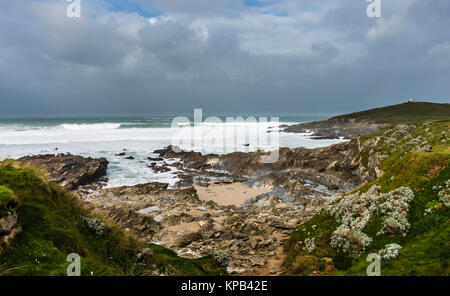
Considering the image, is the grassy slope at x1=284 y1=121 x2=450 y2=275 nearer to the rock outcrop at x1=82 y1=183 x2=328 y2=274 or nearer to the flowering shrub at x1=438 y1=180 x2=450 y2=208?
the flowering shrub at x1=438 y1=180 x2=450 y2=208

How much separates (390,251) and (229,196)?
55.3ft

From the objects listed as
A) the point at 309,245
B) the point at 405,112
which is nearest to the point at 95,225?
the point at 309,245

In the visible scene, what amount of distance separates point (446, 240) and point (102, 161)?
1247 inches

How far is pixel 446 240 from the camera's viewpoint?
4.99 meters

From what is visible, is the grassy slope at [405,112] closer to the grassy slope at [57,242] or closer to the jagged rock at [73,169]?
the jagged rock at [73,169]

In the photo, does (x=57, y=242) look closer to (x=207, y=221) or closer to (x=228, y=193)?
(x=207, y=221)

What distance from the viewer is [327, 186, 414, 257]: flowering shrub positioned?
641 cm

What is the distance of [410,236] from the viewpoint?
19.4 feet

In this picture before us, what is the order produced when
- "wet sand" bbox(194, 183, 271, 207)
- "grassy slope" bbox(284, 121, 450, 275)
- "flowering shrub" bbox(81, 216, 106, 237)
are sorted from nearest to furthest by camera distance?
"grassy slope" bbox(284, 121, 450, 275) < "flowering shrub" bbox(81, 216, 106, 237) < "wet sand" bbox(194, 183, 271, 207)

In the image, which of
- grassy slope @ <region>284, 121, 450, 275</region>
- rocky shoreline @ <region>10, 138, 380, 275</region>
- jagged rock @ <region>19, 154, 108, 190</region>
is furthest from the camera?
jagged rock @ <region>19, 154, 108, 190</region>

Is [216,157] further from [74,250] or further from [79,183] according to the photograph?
[74,250]

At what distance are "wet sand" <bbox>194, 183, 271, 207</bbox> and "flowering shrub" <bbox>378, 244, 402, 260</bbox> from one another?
1437 centimetres

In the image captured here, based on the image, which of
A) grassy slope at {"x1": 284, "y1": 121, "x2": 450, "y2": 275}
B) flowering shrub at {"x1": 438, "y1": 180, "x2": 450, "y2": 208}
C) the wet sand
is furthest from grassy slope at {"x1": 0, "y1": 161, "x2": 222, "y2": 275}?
the wet sand
